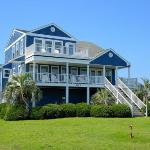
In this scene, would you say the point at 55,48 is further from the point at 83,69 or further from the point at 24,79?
the point at 24,79

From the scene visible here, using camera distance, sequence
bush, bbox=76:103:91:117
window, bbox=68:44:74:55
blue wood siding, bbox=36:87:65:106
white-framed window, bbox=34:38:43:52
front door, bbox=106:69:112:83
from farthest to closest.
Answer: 1. front door, bbox=106:69:112:83
2. window, bbox=68:44:74:55
3. blue wood siding, bbox=36:87:65:106
4. white-framed window, bbox=34:38:43:52
5. bush, bbox=76:103:91:117

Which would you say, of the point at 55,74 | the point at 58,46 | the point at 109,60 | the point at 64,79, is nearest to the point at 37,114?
the point at 64,79

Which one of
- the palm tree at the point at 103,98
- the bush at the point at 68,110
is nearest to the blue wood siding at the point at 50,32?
the palm tree at the point at 103,98

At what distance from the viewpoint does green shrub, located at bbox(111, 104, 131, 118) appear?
35156 mm

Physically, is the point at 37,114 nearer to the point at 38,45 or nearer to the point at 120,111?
the point at 120,111

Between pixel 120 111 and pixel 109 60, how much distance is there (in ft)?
37.6

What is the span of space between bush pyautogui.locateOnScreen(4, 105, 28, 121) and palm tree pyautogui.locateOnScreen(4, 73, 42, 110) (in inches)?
24.7

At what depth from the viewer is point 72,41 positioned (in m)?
46.0

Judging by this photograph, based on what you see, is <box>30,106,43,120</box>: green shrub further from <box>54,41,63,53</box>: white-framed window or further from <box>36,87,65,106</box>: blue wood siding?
<box>54,41,63,53</box>: white-framed window

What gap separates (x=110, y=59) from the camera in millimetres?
45562

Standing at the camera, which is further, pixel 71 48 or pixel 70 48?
pixel 71 48

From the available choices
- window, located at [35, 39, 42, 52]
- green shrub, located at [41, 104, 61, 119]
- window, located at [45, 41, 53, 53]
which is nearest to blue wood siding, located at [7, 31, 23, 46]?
window, located at [35, 39, 42, 52]

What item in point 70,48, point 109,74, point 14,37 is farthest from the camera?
point 14,37

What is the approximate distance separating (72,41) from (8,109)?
1427 centimetres
